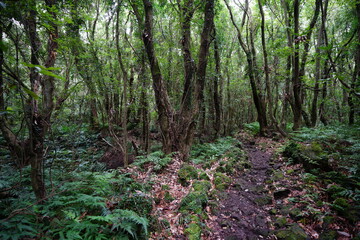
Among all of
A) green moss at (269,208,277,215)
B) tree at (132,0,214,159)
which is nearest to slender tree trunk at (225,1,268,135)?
tree at (132,0,214,159)

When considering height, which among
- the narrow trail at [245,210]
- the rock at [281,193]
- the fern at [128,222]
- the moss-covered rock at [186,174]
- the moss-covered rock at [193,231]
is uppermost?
the fern at [128,222]

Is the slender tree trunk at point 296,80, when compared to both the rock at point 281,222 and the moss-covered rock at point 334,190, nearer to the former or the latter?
the moss-covered rock at point 334,190

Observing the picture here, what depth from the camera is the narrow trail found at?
352 centimetres

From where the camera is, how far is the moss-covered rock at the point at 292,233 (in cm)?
318

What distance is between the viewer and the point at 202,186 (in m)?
4.68

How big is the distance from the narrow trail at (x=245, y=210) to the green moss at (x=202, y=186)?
50 cm

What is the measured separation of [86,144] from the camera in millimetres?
11711

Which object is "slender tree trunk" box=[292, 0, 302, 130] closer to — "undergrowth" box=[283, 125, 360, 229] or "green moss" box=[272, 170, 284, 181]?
"undergrowth" box=[283, 125, 360, 229]

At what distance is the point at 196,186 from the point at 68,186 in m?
2.88

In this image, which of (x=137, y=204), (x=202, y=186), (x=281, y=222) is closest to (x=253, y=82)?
(x=202, y=186)

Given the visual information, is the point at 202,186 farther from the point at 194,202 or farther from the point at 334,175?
the point at 334,175

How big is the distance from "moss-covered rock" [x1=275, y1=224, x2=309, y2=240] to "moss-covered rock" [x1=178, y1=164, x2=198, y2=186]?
2.38 metres

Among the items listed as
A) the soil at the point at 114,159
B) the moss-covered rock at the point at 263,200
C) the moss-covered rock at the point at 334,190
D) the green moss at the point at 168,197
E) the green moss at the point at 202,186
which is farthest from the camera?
the soil at the point at 114,159

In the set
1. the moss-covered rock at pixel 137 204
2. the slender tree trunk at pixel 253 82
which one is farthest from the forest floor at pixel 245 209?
the slender tree trunk at pixel 253 82
